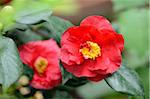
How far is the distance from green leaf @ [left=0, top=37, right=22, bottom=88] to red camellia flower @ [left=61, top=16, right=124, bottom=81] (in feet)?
0.37

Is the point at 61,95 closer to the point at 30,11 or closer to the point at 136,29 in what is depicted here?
the point at 30,11

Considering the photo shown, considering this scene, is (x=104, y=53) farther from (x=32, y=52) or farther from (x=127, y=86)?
(x=32, y=52)

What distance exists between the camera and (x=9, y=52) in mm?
889

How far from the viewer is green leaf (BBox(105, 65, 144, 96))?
0.95 metres

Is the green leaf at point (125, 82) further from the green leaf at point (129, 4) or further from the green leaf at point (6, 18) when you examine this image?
the green leaf at point (129, 4)

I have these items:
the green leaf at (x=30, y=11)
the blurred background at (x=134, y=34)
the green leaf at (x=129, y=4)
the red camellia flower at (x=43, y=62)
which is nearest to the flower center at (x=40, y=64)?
the red camellia flower at (x=43, y=62)

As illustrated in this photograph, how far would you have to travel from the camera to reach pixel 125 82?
0.97 metres

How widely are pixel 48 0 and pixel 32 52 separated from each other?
6.5 inches

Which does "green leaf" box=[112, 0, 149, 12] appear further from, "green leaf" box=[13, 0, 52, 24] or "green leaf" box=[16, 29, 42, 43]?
"green leaf" box=[13, 0, 52, 24]

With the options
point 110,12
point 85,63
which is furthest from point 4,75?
point 110,12

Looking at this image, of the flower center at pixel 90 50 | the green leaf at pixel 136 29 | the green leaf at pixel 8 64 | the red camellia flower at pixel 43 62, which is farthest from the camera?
the green leaf at pixel 136 29

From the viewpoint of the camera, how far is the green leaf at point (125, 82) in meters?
0.95

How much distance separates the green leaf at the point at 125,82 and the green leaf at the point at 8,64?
0.70ft

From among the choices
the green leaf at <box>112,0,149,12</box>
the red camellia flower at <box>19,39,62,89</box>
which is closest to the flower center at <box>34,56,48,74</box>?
the red camellia flower at <box>19,39,62,89</box>
